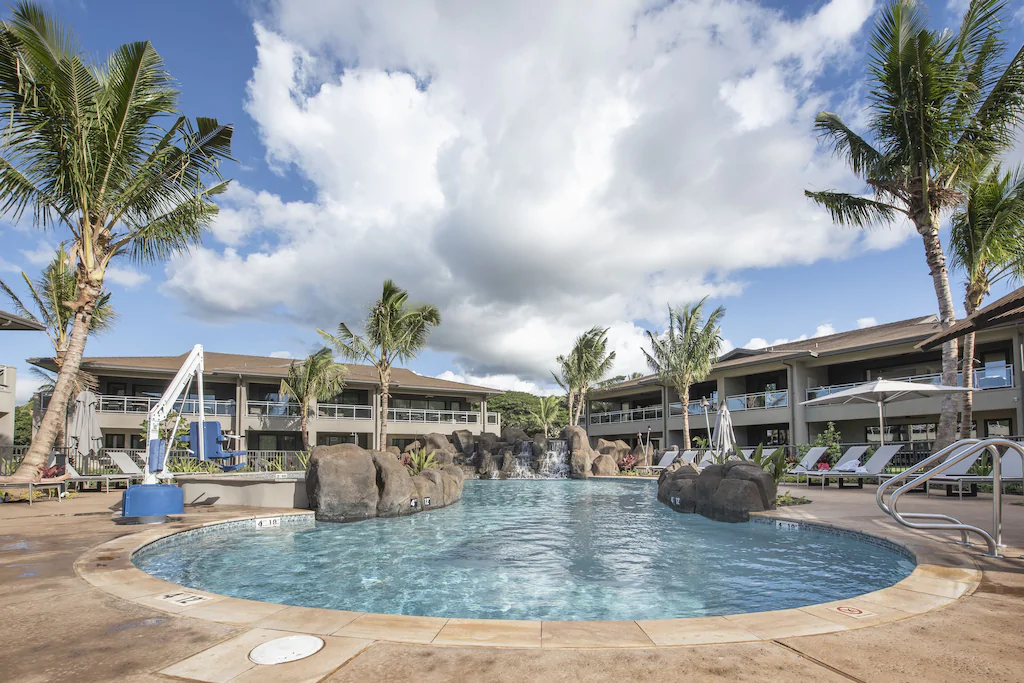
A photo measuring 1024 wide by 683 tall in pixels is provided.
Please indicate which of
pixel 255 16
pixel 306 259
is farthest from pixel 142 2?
pixel 306 259

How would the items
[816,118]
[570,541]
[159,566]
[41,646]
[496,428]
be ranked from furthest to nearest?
[496,428]
[816,118]
[570,541]
[159,566]
[41,646]

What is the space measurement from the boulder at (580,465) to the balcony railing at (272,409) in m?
13.5

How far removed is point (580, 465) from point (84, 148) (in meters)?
20.5

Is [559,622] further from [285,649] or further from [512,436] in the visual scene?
[512,436]

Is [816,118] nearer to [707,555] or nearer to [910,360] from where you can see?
[707,555]

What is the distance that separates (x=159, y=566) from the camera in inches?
261

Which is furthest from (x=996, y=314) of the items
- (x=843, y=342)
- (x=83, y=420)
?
(x=843, y=342)

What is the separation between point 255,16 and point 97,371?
2055 cm

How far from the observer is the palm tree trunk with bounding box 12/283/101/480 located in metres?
11.1

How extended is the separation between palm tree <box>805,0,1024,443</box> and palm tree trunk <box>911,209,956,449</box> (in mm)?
21

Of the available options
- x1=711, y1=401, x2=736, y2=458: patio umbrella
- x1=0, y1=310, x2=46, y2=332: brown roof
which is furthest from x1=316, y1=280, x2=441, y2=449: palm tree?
x1=711, y1=401, x2=736, y2=458: patio umbrella

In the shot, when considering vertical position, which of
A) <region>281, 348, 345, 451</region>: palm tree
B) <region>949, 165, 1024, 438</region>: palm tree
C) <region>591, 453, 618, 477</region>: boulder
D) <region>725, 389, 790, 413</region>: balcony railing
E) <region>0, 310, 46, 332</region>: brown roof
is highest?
<region>949, 165, 1024, 438</region>: palm tree

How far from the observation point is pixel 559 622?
379 cm

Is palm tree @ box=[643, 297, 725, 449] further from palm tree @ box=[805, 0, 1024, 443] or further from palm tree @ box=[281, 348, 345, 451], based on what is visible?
palm tree @ box=[281, 348, 345, 451]
